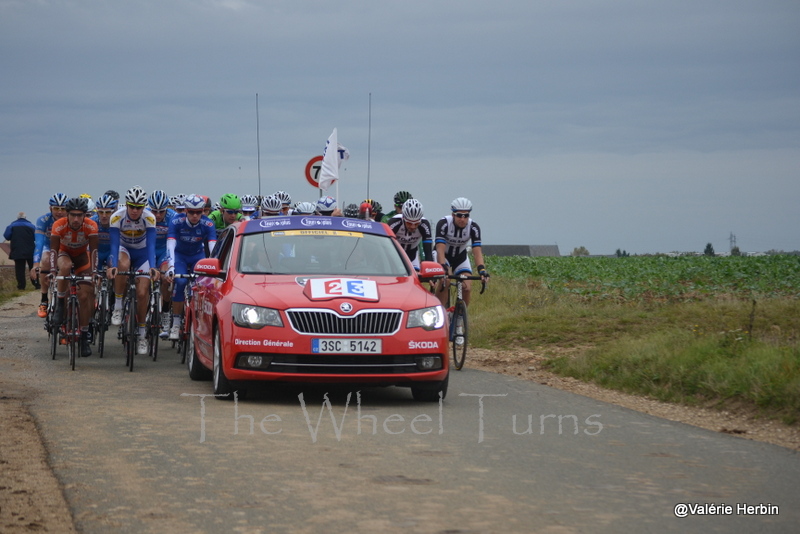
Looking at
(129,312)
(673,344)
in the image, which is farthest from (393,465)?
(129,312)

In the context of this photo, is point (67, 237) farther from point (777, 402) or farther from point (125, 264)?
point (777, 402)

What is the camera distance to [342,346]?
9945mm

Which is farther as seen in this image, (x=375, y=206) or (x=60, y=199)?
(x=375, y=206)

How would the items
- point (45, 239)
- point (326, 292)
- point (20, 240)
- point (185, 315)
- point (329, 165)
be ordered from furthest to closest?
point (20, 240) < point (329, 165) < point (45, 239) < point (185, 315) < point (326, 292)

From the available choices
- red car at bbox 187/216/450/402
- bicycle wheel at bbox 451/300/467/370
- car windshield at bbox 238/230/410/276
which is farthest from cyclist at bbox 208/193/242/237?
red car at bbox 187/216/450/402

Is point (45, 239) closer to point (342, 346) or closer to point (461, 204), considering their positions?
point (461, 204)

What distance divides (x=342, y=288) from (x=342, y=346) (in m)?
0.67

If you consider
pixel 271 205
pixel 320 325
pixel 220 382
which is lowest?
pixel 220 382

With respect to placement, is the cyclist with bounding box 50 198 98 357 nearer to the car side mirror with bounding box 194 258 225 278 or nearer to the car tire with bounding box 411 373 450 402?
the car side mirror with bounding box 194 258 225 278

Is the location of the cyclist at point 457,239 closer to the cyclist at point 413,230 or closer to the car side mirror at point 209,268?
the cyclist at point 413,230

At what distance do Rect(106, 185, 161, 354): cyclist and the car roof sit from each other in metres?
2.99

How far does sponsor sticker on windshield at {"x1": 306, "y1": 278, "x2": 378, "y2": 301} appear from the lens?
10.2m

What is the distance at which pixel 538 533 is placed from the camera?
18.2 feet

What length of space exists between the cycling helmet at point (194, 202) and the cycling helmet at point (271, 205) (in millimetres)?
2407
